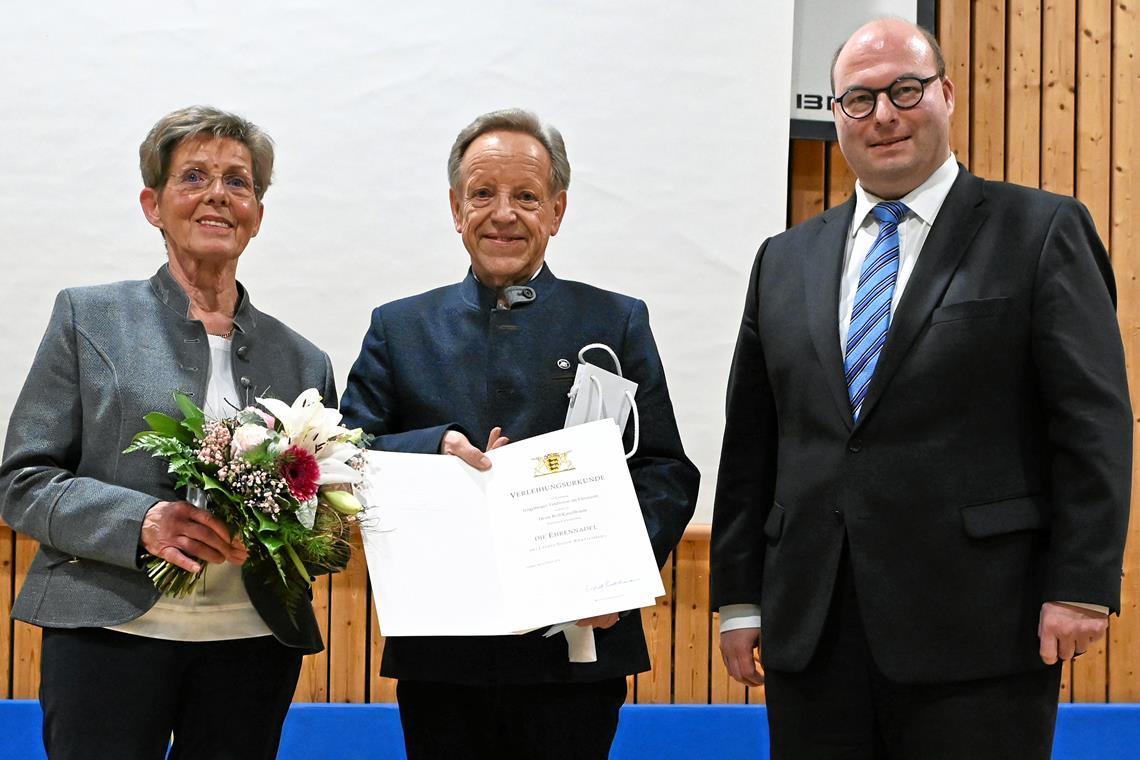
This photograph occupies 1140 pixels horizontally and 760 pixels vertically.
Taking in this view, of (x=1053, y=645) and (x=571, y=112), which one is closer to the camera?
(x=1053, y=645)

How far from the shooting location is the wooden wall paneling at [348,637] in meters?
3.74

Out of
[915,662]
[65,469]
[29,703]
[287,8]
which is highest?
[287,8]

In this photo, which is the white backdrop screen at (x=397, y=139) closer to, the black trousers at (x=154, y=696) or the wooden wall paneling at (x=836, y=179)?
the wooden wall paneling at (x=836, y=179)

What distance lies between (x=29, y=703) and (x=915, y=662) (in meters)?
2.99

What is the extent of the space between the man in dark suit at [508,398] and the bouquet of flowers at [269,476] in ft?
0.69

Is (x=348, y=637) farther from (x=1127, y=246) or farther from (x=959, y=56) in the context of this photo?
(x=1127, y=246)

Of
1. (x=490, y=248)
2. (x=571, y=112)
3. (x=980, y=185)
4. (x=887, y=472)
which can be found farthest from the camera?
(x=571, y=112)

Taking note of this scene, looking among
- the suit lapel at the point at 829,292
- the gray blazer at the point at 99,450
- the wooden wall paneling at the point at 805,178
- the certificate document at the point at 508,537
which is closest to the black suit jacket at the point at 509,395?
the certificate document at the point at 508,537

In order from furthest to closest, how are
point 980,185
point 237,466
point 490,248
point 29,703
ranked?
point 29,703, point 490,248, point 980,185, point 237,466

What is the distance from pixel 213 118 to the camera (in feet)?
6.97

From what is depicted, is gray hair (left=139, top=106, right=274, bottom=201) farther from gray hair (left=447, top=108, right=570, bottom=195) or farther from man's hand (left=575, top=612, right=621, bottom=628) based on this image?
man's hand (left=575, top=612, right=621, bottom=628)

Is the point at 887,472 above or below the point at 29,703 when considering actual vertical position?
above

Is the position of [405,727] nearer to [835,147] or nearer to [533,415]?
[533,415]

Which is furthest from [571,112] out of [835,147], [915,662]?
[915,662]
